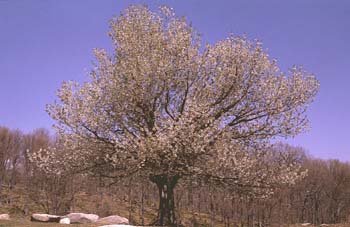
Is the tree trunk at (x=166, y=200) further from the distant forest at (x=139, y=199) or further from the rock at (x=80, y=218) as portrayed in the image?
the distant forest at (x=139, y=199)

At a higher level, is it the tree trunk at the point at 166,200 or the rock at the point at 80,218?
the tree trunk at the point at 166,200

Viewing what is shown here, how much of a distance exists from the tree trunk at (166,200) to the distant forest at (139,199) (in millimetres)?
23148

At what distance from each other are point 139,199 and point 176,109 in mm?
47598

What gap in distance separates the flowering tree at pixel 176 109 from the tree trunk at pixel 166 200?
6cm

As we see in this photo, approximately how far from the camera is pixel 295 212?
3115 inches

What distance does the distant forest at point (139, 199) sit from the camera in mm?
59062

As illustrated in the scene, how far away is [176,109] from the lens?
27062 mm

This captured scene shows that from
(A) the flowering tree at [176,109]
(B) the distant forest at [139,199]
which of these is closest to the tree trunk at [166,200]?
(A) the flowering tree at [176,109]

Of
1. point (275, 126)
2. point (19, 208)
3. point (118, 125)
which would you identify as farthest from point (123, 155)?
point (19, 208)

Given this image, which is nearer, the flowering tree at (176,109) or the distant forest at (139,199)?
the flowering tree at (176,109)

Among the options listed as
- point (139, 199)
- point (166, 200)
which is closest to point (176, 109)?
point (166, 200)

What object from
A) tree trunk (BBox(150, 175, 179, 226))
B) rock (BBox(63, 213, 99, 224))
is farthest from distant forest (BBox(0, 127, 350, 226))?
tree trunk (BBox(150, 175, 179, 226))

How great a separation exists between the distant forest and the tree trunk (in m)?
23.1

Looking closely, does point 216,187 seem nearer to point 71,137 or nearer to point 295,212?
point 71,137
